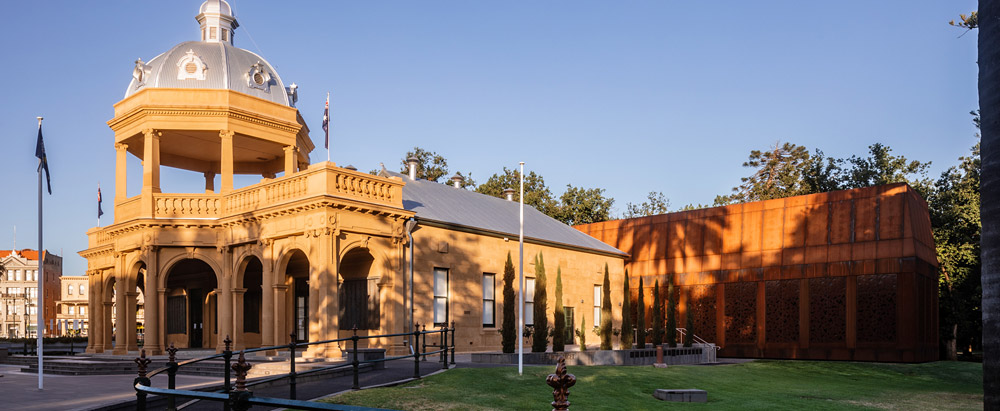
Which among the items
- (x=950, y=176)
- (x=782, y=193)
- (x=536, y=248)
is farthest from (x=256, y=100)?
(x=782, y=193)

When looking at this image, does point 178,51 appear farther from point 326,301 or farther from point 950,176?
point 950,176

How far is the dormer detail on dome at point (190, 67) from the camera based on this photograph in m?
26.8

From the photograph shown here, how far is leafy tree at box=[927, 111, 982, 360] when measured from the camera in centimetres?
3619

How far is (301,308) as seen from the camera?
94.2 ft

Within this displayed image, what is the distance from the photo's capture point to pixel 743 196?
65.6m

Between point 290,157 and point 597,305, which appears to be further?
point 597,305

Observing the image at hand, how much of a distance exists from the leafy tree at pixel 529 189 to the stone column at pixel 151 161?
29.1 metres

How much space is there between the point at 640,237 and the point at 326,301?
18.9m

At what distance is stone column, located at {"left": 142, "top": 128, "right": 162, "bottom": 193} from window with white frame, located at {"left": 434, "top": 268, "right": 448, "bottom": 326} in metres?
10.0

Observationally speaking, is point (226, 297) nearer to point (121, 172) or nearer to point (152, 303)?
point (152, 303)

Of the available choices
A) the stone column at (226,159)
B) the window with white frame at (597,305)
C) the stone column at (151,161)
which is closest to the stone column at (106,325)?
the stone column at (151,161)

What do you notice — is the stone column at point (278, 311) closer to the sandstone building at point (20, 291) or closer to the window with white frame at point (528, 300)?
the window with white frame at point (528, 300)

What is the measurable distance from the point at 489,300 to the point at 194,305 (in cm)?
1240

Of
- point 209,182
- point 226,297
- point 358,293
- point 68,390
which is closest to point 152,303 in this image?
point 226,297
